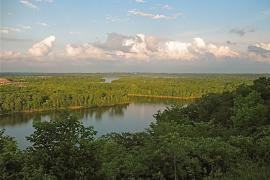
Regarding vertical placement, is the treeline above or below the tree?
below

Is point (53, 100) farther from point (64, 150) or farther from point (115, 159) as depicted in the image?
point (64, 150)

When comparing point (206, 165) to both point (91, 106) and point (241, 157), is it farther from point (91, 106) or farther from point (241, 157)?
point (91, 106)

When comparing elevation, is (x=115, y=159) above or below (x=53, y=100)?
above

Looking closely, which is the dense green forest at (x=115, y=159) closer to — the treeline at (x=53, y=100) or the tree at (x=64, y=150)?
the tree at (x=64, y=150)

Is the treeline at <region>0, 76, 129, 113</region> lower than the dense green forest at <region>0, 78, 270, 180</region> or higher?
lower

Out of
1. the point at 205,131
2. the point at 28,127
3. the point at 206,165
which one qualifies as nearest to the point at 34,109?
the point at 28,127

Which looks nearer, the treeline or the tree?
the tree

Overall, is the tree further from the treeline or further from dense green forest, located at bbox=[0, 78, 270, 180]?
the treeline

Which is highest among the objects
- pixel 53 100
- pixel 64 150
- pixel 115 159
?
pixel 64 150

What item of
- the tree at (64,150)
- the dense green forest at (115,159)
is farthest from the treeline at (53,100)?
the tree at (64,150)

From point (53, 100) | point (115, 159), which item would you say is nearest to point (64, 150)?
point (115, 159)

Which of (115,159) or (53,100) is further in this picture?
(53,100)

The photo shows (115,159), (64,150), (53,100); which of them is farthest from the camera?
(53,100)

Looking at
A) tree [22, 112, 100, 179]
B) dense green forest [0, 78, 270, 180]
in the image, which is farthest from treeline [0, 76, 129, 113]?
tree [22, 112, 100, 179]
